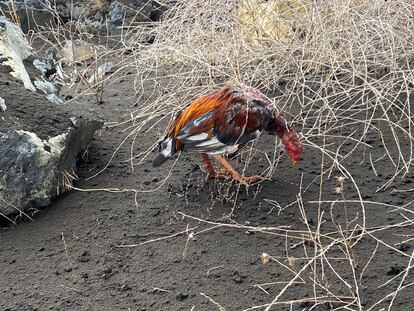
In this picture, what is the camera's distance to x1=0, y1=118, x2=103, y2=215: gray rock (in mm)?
3252

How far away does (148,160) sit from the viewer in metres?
3.64

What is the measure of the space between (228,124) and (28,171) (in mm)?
960

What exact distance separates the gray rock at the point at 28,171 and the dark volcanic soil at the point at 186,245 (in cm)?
8

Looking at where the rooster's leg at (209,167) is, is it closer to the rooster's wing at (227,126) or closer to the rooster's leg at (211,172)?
the rooster's leg at (211,172)

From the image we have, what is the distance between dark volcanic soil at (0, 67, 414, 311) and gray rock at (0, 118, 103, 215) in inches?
3.2

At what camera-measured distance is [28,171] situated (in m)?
3.29

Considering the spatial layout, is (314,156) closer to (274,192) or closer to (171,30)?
(274,192)

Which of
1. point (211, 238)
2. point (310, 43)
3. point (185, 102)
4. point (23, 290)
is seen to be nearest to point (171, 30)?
point (185, 102)

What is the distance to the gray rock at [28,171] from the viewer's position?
325 cm

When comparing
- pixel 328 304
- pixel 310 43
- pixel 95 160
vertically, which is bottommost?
pixel 328 304

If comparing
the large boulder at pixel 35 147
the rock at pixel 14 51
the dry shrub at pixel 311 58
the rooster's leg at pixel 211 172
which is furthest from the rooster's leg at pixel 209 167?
the rock at pixel 14 51

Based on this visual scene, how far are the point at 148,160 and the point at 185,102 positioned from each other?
0.45 m

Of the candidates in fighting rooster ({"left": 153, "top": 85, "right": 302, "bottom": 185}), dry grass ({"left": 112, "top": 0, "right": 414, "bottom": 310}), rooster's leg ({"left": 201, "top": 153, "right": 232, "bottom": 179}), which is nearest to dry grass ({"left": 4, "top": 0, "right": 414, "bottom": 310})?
dry grass ({"left": 112, "top": 0, "right": 414, "bottom": 310})

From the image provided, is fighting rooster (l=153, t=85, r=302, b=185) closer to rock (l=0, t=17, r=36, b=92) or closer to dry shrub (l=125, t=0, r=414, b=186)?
dry shrub (l=125, t=0, r=414, b=186)
